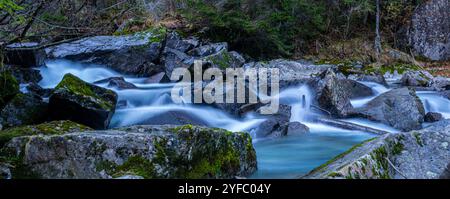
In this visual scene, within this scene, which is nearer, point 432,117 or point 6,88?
point 6,88

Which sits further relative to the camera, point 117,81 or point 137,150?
point 117,81

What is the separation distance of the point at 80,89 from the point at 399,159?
549cm

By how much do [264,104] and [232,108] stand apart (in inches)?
30.5

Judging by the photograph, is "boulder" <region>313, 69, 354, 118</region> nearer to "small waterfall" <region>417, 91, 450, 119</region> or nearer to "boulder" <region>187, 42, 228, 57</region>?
"small waterfall" <region>417, 91, 450, 119</region>

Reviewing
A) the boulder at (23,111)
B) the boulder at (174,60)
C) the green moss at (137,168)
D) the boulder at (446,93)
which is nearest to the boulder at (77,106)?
the boulder at (23,111)

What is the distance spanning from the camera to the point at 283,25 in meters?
15.2

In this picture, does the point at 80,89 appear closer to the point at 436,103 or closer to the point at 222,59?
the point at 222,59

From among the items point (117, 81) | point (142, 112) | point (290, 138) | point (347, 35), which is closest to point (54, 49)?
point (117, 81)

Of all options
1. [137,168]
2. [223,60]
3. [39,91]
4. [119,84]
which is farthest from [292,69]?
[137,168]

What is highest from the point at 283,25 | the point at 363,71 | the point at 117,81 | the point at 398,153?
the point at 283,25

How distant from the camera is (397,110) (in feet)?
27.9

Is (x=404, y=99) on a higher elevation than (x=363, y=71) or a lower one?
lower
